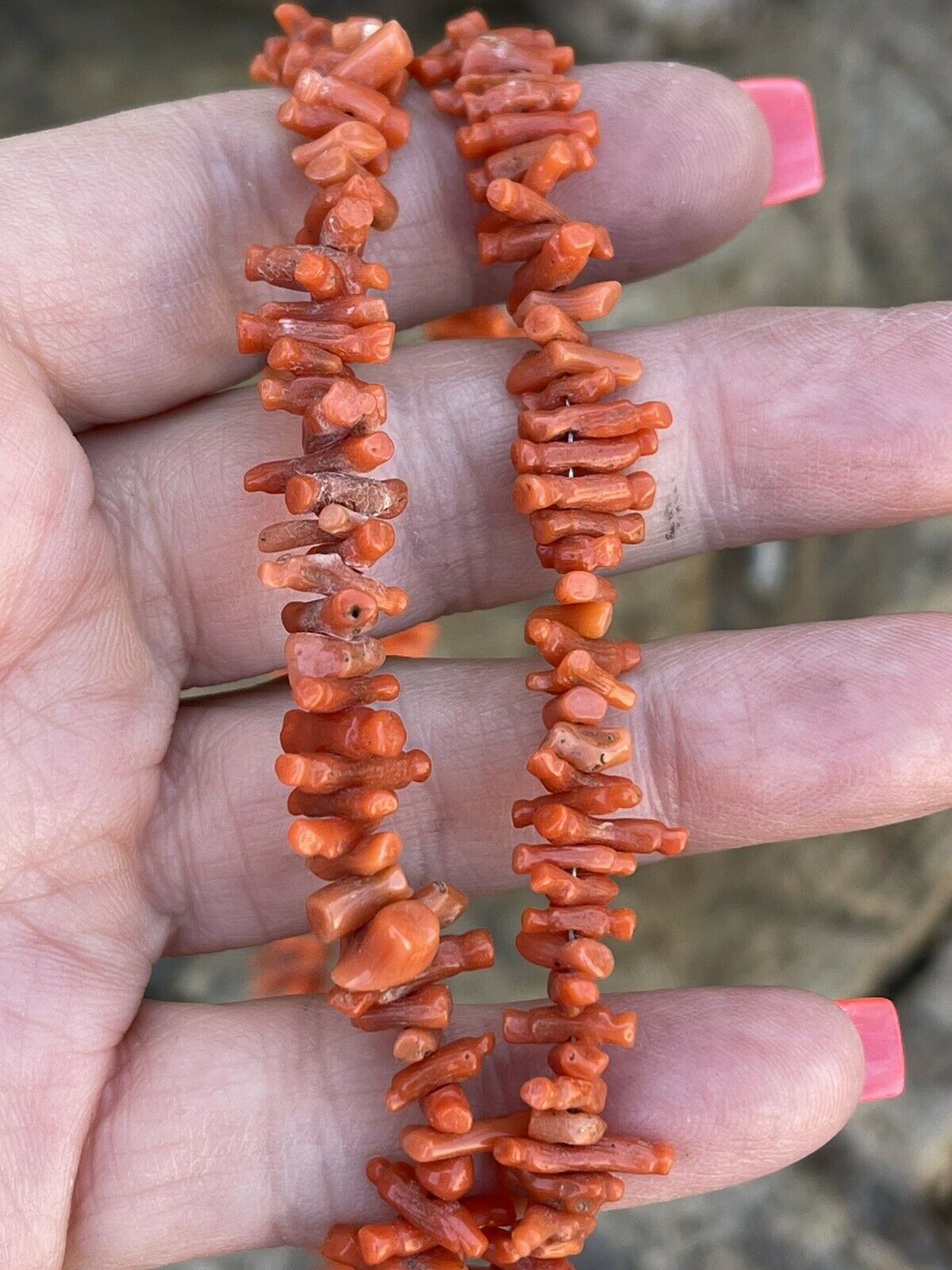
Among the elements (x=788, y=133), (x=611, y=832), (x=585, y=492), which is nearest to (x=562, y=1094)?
(x=611, y=832)

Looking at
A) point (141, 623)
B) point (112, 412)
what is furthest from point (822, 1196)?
point (112, 412)

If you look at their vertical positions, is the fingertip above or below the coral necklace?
above

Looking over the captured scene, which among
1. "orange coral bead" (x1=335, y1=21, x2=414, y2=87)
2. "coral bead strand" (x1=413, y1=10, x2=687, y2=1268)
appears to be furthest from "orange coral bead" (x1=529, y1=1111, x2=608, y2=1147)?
"orange coral bead" (x1=335, y1=21, x2=414, y2=87)

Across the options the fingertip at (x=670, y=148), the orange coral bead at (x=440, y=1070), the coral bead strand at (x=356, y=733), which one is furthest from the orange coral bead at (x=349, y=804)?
the fingertip at (x=670, y=148)

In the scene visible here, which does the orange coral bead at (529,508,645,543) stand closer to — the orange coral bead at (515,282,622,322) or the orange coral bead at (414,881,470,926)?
the orange coral bead at (515,282,622,322)

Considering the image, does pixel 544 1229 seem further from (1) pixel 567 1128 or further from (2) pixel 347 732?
(2) pixel 347 732

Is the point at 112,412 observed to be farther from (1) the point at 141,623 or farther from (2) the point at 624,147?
(2) the point at 624,147

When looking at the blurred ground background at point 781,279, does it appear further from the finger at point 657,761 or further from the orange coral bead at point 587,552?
the orange coral bead at point 587,552

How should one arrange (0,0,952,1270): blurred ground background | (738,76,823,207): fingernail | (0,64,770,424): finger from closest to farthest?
(0,64,770,424): finger, (738,76,823,207): fingernail, (0,0,952,1270): blurred ground background
